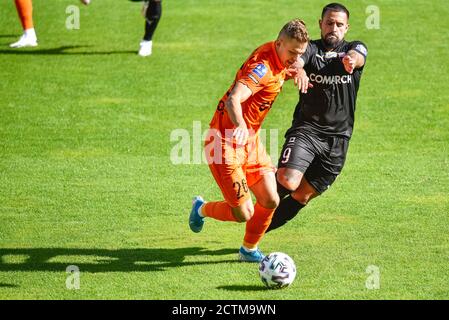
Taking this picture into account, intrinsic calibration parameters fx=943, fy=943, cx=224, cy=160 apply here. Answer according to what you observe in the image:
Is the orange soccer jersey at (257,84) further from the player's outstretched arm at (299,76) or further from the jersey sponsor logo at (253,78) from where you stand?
the player's outstretched arm at (299,76)

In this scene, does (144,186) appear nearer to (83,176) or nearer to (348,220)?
(83,176)

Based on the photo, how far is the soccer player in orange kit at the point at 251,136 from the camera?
9.88m

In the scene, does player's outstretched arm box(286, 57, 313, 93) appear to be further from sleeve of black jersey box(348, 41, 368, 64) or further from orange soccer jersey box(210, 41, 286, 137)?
sleeve of black jersey box(348, 41, 368, 64)

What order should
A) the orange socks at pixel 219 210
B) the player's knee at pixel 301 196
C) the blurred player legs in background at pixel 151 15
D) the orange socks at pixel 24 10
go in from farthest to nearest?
1. the orange socks at pixel 24 10
2. the blurred player legs in background at pixel 151 15
3. the player's knee at pixel 301 196
4. the orange socks at pixel 219 210

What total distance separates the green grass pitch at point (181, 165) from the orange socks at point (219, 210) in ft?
1.51

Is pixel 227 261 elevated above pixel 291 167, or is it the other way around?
pixel 291 167

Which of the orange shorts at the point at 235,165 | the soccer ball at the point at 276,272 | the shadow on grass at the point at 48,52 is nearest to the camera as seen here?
the soccer ball at the point at 276,272

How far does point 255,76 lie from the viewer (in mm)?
9953

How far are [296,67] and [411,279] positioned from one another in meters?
2.63

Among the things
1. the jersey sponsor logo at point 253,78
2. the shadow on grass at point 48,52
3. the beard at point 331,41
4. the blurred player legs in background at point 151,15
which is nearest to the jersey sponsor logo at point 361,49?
the beard at point 331,41

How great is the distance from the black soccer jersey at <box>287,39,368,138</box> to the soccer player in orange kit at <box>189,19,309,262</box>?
2.36ft

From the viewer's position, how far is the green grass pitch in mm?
10398
